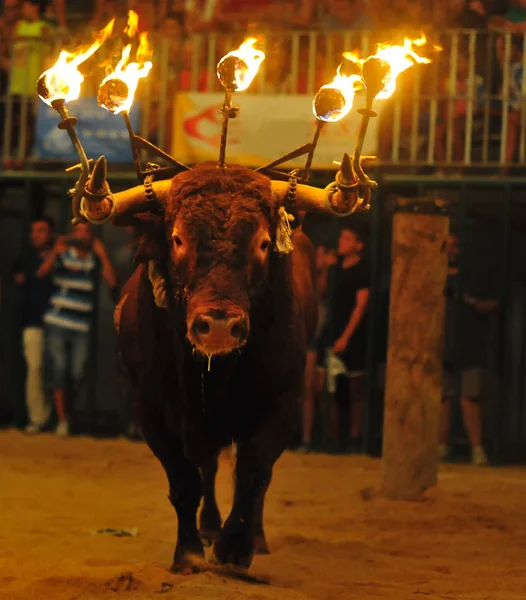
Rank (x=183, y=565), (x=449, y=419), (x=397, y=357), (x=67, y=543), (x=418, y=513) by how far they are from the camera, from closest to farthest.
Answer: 1. (x=183, y=565)
2. (x=67, y=543)
3. (x=418, y=513)
4. (x=397, y=357)
5. (x=449, y=419)

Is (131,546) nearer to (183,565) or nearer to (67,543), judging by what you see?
(67,543)

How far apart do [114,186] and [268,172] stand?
5847mm

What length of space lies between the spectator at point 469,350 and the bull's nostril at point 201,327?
593 cm

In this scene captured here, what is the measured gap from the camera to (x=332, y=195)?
534 cm

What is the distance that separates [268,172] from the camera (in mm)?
5777

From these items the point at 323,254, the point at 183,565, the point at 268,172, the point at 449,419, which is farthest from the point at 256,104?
the point at 183,565

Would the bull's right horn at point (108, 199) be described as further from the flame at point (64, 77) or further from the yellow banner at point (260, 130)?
the yellow banner at point (260, 130)

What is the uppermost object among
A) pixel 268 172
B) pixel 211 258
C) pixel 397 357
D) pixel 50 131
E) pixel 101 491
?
pixel 50 131

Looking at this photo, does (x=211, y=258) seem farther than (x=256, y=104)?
No

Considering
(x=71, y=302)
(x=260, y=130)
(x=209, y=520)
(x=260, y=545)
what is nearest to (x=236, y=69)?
(x=260, y=545)

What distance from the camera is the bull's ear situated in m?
5.29

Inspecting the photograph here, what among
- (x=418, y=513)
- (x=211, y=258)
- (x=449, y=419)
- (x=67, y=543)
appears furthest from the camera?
(x=449, y=419)

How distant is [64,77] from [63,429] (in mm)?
6334

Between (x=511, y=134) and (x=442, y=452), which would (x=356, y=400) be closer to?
(x=442, y=452)
